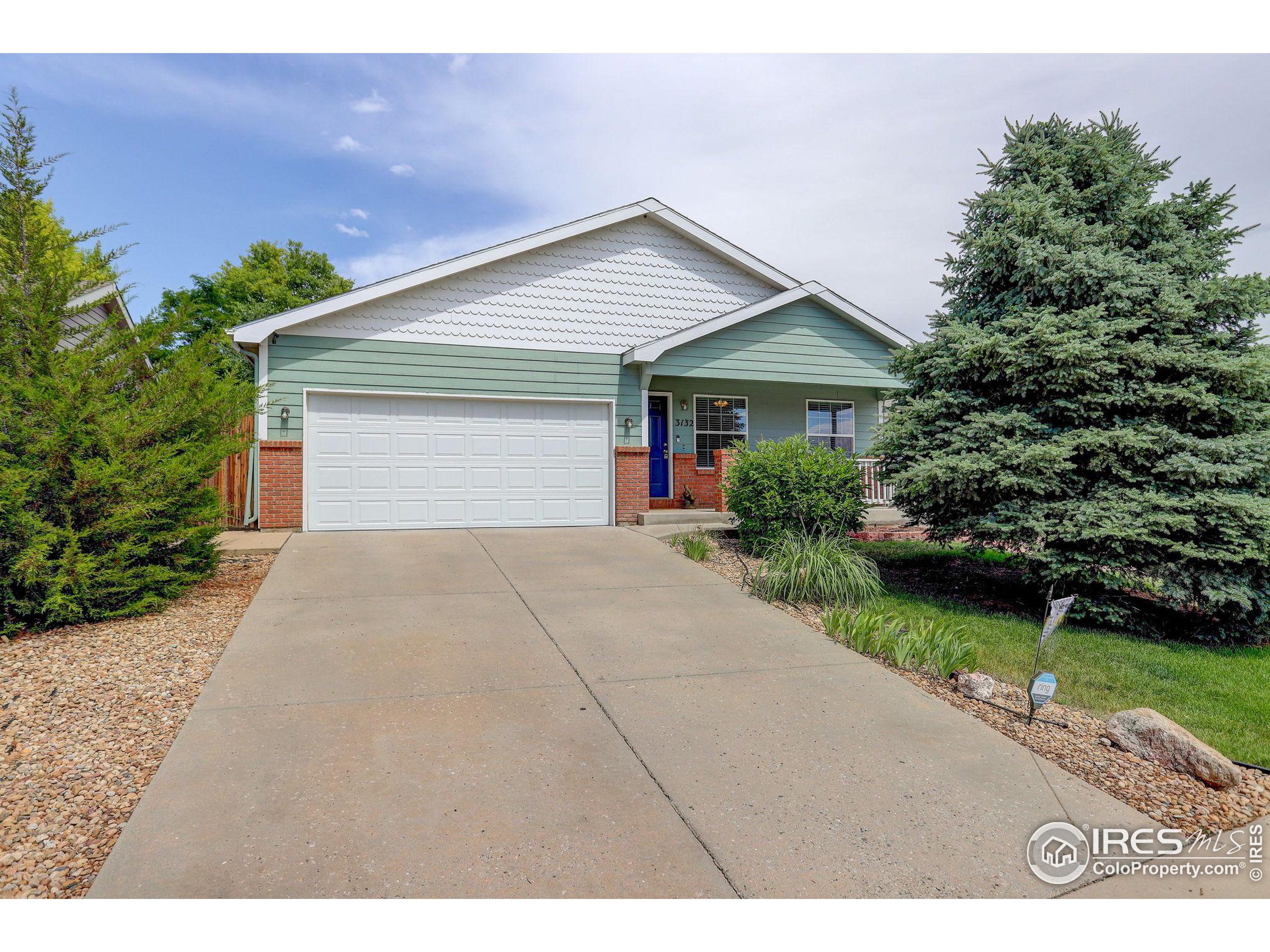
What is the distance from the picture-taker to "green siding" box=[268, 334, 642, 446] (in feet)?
33.7

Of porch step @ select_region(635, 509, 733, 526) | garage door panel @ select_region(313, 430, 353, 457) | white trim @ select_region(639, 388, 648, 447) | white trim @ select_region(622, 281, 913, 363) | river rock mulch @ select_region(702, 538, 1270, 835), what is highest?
white trim @ select_region(622, 281, 913, 363)

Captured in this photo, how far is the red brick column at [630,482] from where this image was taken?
1167cm

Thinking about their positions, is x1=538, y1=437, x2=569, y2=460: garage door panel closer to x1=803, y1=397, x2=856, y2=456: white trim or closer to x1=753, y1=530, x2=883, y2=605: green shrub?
x1=753, y1=530, x2=883, y2=605: green shrub

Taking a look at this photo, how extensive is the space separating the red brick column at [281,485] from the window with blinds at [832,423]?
9.42m

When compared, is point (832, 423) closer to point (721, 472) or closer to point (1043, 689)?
point (721, 472)

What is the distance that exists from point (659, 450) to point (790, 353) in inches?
118

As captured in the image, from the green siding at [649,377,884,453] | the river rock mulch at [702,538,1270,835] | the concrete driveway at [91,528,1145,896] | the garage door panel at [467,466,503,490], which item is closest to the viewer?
the concrete driveway at [91,528,1145,896]

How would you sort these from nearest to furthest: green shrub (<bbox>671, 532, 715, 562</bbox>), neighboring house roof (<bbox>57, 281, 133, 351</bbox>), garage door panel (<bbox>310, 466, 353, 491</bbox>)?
neighboring house roof (<bbox>57, 281, 133, 351</bbox>) → green shrub (<bbox>671, 532, 715, 562</bbox>) → garage door panel (<bbox>310, 466, 353, 491</bbox>)

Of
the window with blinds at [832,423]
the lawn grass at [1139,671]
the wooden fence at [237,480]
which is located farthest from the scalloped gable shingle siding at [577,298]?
the lawn grass at [1139,671]

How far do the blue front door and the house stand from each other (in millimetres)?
31

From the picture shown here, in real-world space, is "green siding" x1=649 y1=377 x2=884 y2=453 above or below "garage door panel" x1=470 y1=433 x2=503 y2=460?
above

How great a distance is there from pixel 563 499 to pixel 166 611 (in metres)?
6.24

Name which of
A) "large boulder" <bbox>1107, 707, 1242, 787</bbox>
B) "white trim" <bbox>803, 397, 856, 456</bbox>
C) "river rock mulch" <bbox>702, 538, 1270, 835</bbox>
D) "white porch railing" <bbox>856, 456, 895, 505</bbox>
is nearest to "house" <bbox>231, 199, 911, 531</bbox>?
"white trim" <bbox>803, 397, 856, 456</bbox>

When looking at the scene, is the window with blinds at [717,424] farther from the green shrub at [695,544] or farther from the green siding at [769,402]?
the green shrub at [695,544]
